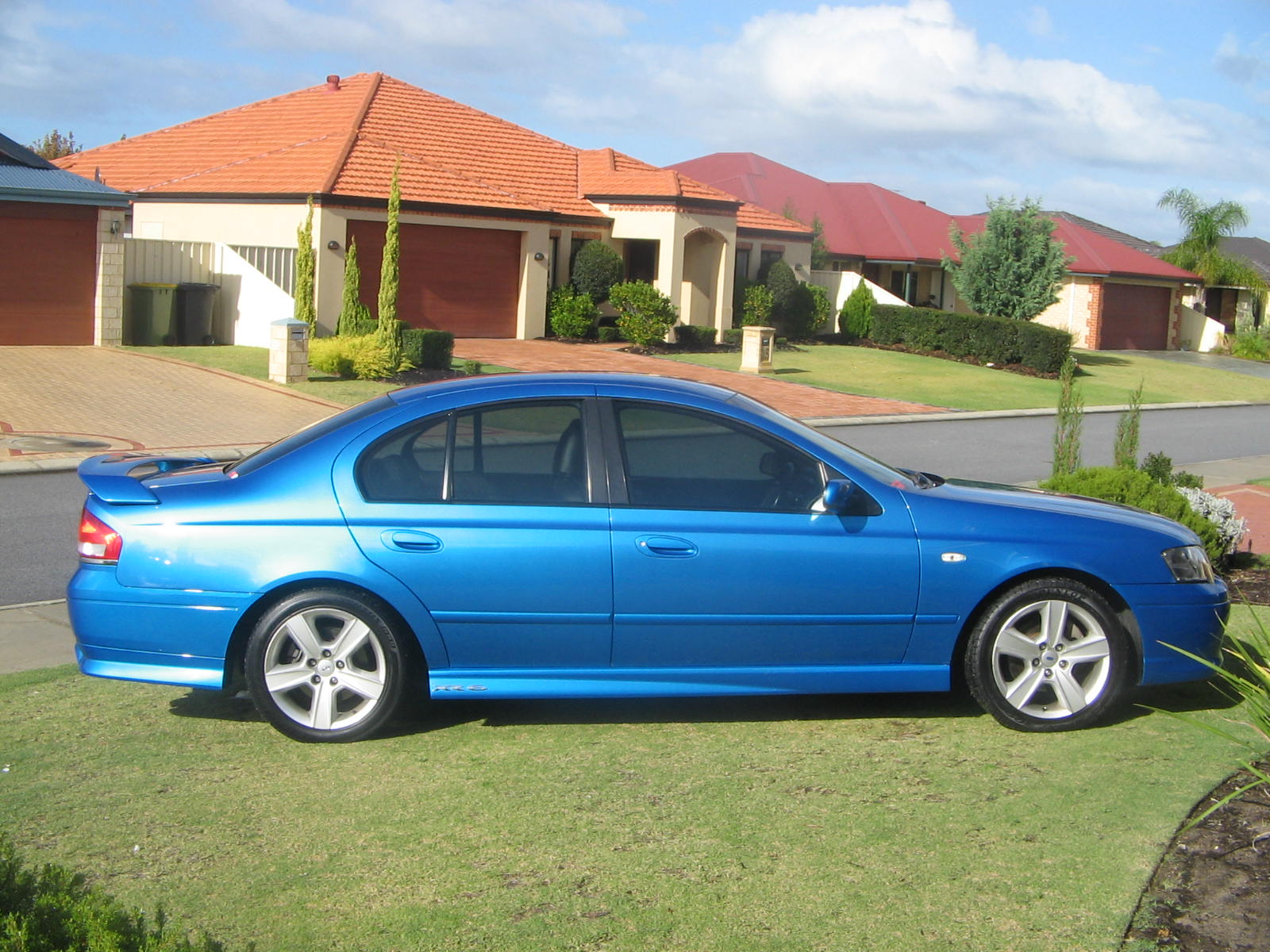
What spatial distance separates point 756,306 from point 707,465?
94.8 feet

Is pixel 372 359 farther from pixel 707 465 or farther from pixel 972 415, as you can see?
pixel 707 465

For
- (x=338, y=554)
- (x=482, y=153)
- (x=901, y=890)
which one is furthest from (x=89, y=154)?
(x=901, y=890)

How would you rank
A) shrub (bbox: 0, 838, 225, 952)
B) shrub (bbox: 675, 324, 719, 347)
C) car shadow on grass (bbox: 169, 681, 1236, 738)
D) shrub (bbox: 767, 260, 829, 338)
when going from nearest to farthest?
shrub (bbox: 0, 838, 225, 952), car shadow on grass (bbox: 169, 681, 1236, 738), shrub (bbox: 675, 324, 719, 347), shrub (bbox: 767, 260, 829, 338)

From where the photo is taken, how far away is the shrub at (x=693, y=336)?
31.9 m

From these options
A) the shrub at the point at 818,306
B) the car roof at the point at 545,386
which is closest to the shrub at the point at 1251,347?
the shrub at the point at 818,306

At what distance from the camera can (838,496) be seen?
17.8 ft

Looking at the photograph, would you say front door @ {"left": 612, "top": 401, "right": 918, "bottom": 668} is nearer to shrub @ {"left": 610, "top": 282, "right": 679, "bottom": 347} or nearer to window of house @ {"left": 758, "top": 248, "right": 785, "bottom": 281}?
shrub @ {"left": 610, "top": 282, "right": 679, "bottom": 347}

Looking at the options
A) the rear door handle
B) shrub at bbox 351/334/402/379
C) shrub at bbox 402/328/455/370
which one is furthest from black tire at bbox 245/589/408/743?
shrub at bbox 402/328/455/370

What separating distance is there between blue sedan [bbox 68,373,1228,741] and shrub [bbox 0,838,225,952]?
8.05ft

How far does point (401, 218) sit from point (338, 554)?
24.5 meters

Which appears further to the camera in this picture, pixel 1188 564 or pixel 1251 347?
pixel 1251 347

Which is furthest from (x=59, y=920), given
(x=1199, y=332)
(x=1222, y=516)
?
(x=1199, y=332)

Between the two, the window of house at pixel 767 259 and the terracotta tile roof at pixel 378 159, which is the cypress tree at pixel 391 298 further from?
the window of house at pixel 767 259

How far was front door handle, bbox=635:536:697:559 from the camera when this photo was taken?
541 cm
